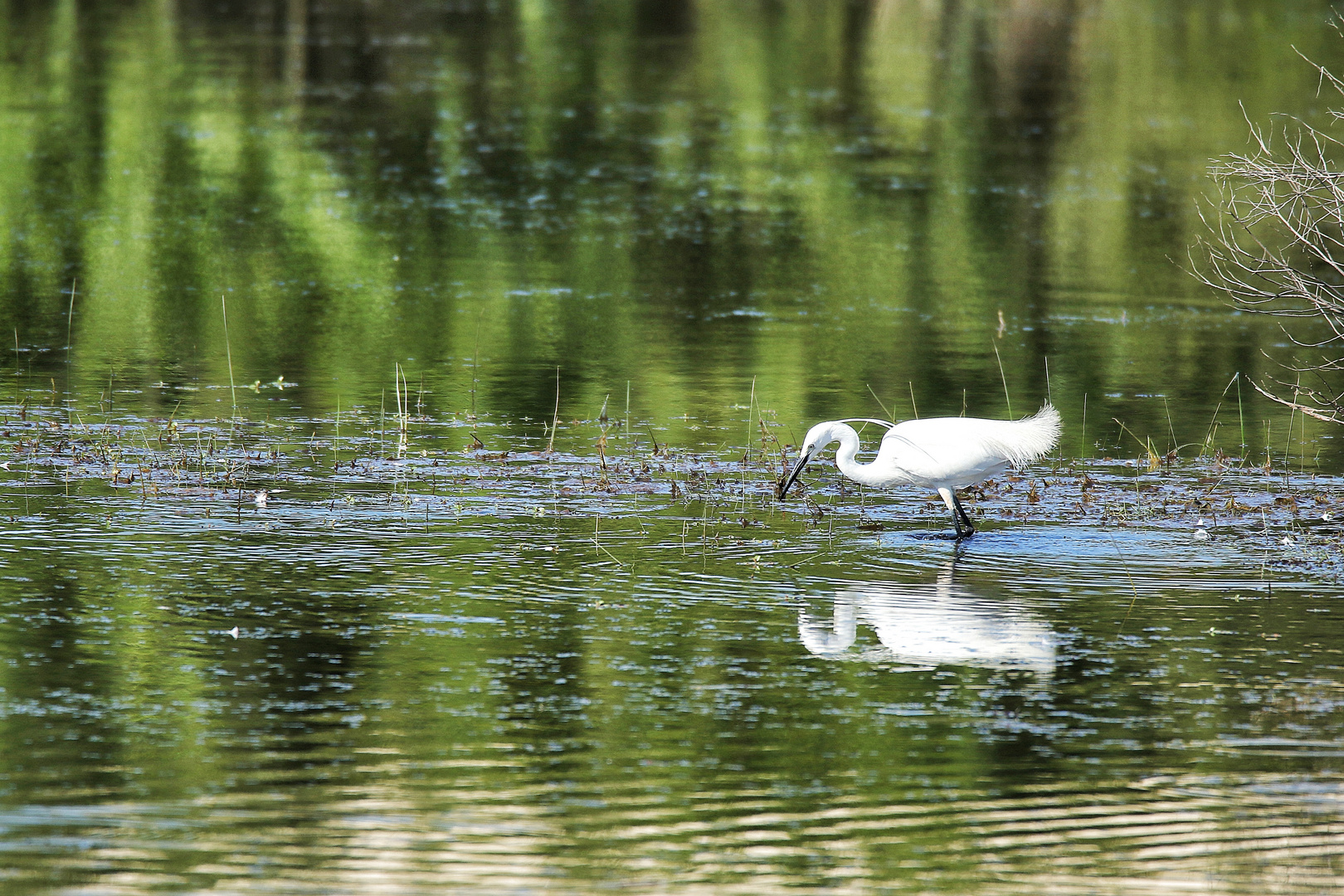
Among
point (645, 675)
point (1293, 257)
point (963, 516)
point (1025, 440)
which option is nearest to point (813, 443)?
point (963, 516)

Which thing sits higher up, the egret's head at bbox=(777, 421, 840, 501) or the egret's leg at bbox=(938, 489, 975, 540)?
the egret's head at bbox=(777, 421, 840, 501)

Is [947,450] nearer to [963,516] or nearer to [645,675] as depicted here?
[963,516]

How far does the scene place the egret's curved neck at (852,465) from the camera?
1287cm

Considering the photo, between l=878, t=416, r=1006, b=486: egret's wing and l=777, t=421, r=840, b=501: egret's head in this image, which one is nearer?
l=878, t=416, r=1006, b=486: egret's wing

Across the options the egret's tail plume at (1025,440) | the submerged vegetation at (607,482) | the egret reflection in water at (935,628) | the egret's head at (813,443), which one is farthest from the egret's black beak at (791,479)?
the egret reflection in water at (935,628)

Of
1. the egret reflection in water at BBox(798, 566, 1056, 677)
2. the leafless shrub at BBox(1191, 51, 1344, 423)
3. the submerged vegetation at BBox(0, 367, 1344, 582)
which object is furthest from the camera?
the submerged vegetation at BBox(0, 367, 1344, 582)

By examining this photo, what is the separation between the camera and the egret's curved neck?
12.9m

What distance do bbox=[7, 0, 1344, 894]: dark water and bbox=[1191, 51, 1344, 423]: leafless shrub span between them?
665 millimetres

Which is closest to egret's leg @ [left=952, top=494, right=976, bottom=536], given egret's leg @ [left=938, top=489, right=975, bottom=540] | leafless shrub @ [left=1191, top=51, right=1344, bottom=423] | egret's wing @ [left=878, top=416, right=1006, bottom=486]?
egret's leg @ [left=938, top=489, right=975, bottom=540]

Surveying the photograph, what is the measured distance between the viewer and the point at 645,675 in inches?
381

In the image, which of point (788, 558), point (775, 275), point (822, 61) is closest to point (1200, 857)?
point (788, 558)

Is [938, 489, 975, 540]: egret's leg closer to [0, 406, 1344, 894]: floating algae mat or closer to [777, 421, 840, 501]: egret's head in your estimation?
[0, 406, 1344, 894]: floating algae mat

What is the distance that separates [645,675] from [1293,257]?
21834mm

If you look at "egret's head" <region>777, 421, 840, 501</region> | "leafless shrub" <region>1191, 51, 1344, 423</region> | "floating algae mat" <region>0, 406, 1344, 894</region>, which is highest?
"leafless shrub" <region>1191, 51, 1344, 423</region>
